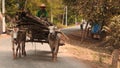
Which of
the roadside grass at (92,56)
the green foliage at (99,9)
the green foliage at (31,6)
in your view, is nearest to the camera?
the roadside grass at (92,56)

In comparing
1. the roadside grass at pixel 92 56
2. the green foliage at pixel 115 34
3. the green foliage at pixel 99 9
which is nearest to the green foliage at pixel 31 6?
the green foliage at pixel 99 9

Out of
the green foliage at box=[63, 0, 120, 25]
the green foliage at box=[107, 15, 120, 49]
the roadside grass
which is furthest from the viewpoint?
the green foliage at box=[63, 0, 120, 25]

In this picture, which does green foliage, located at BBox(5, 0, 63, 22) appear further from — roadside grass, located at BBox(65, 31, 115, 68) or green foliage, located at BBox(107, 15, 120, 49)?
green foliage, located at BBox(107, 15, 120, 49)

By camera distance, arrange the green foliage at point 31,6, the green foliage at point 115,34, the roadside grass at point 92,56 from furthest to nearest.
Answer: the green foliage at point 31,6 < the roadside grass at point 92,56 < the green foliage at point 115,34

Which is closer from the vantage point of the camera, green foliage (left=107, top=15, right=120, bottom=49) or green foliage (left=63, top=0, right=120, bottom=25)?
green foliage (left=107, top=15, right=120, bottom=49)

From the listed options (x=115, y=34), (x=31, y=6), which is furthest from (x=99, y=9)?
(x=31, y=6)

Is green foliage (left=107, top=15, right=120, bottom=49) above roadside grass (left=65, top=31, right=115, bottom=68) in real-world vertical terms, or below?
above

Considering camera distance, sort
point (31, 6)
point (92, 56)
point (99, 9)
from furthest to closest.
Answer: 1. point (31, 6)
2. point (99, 9)
3. point (92, 56)

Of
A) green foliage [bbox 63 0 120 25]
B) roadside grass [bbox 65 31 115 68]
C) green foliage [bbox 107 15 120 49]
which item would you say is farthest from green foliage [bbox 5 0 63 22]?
green foliage [bbox 107 15 120 49]

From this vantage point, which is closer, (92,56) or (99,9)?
(92,56)

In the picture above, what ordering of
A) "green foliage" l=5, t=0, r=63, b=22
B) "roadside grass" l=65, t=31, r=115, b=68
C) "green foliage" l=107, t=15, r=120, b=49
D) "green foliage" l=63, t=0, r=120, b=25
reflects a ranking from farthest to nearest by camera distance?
"green foliage" l=5, t=0, r=63, b=22, "green foliage" l=63, t=0, r=120, b=25, "roadside grass" l=65, t=31, r=115, b=68, "green foliage" l=107, t=15, r=120, b=49

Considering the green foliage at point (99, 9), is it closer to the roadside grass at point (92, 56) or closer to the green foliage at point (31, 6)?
the roadside grass at point (92, 56)

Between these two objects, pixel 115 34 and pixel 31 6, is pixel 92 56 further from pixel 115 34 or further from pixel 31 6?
pixel 31 6

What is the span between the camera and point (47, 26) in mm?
17062
